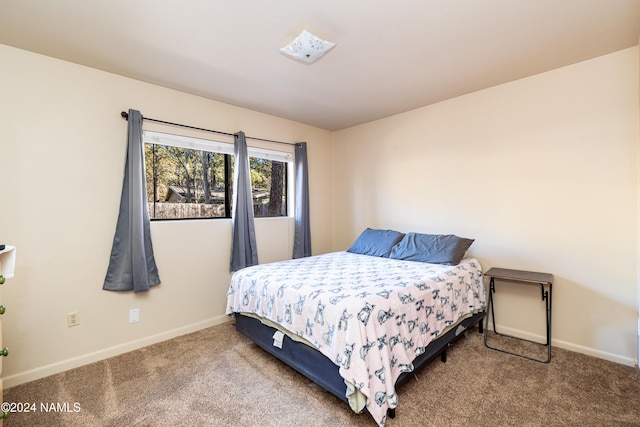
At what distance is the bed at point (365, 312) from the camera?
1.53 m

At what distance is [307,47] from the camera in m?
1.95

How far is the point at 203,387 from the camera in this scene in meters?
1.94

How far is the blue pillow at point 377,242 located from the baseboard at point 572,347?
1.19 m

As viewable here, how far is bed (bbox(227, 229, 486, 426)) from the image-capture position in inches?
60.2

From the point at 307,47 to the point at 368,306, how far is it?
5.65ft

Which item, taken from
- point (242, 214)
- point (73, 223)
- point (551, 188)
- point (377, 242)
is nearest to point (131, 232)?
point (73, 223)

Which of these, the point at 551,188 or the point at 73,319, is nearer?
the point at 73,319

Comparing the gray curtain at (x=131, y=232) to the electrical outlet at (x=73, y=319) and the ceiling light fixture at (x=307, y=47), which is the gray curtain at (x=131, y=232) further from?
the ceiling light fixture at (x=307, y=47)

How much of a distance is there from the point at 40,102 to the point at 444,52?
2.96 metres

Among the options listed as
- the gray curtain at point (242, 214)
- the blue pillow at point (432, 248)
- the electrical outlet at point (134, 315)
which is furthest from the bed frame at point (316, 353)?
the electrical outlet at point (134, 315)

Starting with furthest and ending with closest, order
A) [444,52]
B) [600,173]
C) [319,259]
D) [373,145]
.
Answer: [373,145] < [319,259] < [600,173] < [444,52]

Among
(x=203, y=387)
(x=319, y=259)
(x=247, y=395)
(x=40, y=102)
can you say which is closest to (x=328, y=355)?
(x=247, y=395)

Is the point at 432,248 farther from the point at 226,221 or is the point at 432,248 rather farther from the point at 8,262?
the point at 8,262

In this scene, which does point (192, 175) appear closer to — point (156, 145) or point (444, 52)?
point (156, 145)
